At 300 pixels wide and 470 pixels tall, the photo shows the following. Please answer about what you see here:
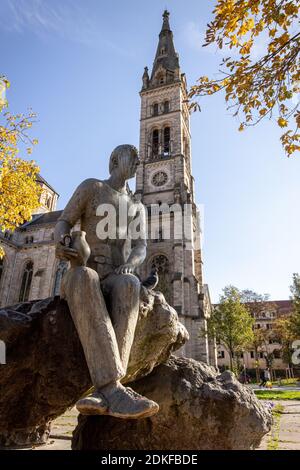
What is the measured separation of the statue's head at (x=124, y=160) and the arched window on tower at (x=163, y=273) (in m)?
24.6

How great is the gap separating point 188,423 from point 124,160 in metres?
2.54

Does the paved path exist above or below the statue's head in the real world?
below

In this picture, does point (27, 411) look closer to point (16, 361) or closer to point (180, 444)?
point (16, 361)

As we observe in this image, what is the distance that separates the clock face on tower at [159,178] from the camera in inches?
1299

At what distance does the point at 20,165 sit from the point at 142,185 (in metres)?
24.1

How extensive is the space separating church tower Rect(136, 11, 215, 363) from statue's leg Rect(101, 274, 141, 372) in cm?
2380

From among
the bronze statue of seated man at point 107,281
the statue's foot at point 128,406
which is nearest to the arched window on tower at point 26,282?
the bronze statue of seated man at point 107,281

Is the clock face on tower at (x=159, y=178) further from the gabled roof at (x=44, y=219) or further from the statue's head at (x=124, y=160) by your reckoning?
the statue's head at (x=124, y=160)

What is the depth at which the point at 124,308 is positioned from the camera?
7.61 ft

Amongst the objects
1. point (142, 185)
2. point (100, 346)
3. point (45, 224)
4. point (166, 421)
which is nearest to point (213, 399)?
point (166, 421)

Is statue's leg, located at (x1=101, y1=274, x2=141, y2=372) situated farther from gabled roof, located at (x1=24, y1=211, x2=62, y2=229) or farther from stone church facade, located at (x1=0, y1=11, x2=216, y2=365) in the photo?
gabled roof, located at (x1=24, y1=211, x2=62, y2=229)

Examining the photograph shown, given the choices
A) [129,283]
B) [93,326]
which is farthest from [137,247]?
[93,326]

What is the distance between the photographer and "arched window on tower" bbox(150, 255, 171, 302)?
27.8 meters

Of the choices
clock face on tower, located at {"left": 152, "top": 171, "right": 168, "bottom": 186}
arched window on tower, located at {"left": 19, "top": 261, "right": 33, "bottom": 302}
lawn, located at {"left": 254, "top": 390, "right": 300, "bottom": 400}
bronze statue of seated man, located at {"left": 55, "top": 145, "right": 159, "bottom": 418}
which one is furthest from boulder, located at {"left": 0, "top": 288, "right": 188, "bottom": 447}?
arched window on tower, located at {"left": 19, "top": 261, "right": 33, "bottom": 302}
